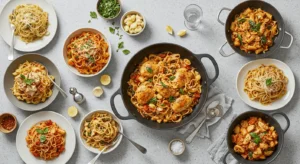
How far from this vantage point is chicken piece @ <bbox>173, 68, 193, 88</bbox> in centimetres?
621

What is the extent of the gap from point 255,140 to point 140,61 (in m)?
1.82

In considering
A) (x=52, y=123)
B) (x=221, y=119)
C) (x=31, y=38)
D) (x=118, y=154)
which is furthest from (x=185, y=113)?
(x=31, y=38)

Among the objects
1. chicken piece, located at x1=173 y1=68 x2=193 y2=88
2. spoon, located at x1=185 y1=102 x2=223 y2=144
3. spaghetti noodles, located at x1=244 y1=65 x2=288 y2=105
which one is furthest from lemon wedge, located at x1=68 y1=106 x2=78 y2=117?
spaghetti noodles, located at x1=244 y1=65 x2=288 y2=105

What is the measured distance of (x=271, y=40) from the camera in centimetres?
630

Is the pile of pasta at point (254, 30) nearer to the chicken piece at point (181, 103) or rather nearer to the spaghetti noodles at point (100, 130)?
the chicken piece at point (181, 103)

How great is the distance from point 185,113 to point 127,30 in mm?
1403

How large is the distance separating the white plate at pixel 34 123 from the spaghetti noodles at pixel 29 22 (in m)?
1.09

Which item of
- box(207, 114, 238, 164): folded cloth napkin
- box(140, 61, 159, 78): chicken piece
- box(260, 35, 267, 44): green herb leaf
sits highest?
box(260, 35, 267, 44): green herb leaf

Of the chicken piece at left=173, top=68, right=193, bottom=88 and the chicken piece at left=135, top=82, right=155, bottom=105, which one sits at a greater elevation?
the chicken piece at left=173, top=68, right=193, bottom=88

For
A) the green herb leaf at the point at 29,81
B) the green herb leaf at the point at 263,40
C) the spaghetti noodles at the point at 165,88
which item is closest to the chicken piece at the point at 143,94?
the spaghetti noodles at the point at 165,88

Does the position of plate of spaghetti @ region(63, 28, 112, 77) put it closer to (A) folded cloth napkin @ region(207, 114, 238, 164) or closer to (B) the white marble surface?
(B) the white marble surface

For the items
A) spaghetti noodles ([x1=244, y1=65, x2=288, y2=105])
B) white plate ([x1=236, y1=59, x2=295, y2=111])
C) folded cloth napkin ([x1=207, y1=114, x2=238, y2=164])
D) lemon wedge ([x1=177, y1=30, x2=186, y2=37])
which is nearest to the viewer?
spaghetti noodles ([x1=244, y1=65, x2=288, y2=105])

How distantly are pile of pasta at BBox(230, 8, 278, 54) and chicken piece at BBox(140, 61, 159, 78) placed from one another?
111 centimetres

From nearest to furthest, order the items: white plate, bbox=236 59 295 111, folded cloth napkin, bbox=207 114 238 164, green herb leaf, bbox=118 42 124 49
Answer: white plate, bbox=236 59 295 111 < folded cloth napkin, bbox=207 114 238 164 < green herb leaf, bbox=118 42 124 49
